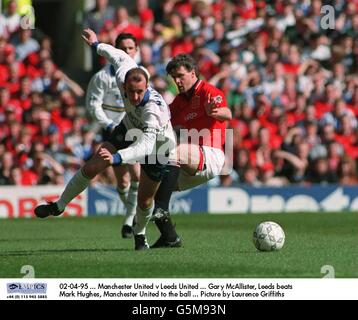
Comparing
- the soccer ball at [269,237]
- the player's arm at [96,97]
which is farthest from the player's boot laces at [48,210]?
the player's arm at [96,97]

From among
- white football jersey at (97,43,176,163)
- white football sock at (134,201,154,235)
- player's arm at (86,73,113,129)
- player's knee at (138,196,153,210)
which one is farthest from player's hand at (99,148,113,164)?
player's arm at (86,73,113,129)

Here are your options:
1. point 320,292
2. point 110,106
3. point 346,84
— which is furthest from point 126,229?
point 346,84

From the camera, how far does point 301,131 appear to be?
20078 mm

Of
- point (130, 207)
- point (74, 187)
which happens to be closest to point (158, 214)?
point (74, 187)

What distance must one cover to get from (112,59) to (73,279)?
11.8 ft

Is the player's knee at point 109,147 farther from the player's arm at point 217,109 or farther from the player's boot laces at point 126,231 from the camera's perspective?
the player's boot laces at point 126,231

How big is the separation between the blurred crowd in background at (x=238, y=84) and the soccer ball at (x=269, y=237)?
785 centimetres

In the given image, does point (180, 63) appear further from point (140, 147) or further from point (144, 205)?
point (144, 205)

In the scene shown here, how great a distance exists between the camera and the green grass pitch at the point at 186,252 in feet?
29.5

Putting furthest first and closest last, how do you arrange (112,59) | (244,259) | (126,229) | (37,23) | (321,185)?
(37,23) → (321,185) → (126,229) → (112,59) → (244,259)

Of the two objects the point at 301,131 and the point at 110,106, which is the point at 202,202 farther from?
the point at 110,106

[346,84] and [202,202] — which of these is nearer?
[202,202]

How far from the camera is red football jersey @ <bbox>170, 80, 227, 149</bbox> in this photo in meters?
11.5

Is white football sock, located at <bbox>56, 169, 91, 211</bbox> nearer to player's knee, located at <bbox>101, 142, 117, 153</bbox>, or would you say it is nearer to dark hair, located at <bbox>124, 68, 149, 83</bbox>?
player's knee, located at <bbox>101, 142, 117, 153</bbox>
